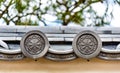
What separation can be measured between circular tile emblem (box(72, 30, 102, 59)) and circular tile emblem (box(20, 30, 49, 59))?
34cm

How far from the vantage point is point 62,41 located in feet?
10.1

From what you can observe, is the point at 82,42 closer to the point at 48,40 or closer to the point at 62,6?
the point at 48,40

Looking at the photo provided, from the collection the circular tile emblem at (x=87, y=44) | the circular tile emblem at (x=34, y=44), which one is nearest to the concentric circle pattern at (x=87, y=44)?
the circular tile emblem at (x=87, y=44)

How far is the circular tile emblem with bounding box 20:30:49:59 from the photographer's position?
2.86 meters

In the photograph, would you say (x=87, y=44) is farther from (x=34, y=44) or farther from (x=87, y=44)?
(x=34, y=44)

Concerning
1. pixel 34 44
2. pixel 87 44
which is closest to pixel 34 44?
pixel 34 44

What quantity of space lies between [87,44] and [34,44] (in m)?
0.60

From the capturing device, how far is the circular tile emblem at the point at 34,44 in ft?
9.38

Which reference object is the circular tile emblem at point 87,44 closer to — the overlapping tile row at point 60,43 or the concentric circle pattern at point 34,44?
the overlapping tile row at point 60,43

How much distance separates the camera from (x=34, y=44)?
2.90 metres

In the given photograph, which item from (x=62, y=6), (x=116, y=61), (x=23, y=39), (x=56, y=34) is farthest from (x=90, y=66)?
(x=62, y=6)

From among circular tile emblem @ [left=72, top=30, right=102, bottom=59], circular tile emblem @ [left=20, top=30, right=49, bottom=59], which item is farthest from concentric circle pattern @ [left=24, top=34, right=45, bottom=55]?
circular tile emblem @ [left=72, top=30, right=102, bottom=59]

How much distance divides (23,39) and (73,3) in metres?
4.01

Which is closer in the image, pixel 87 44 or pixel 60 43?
pixel 87 44
